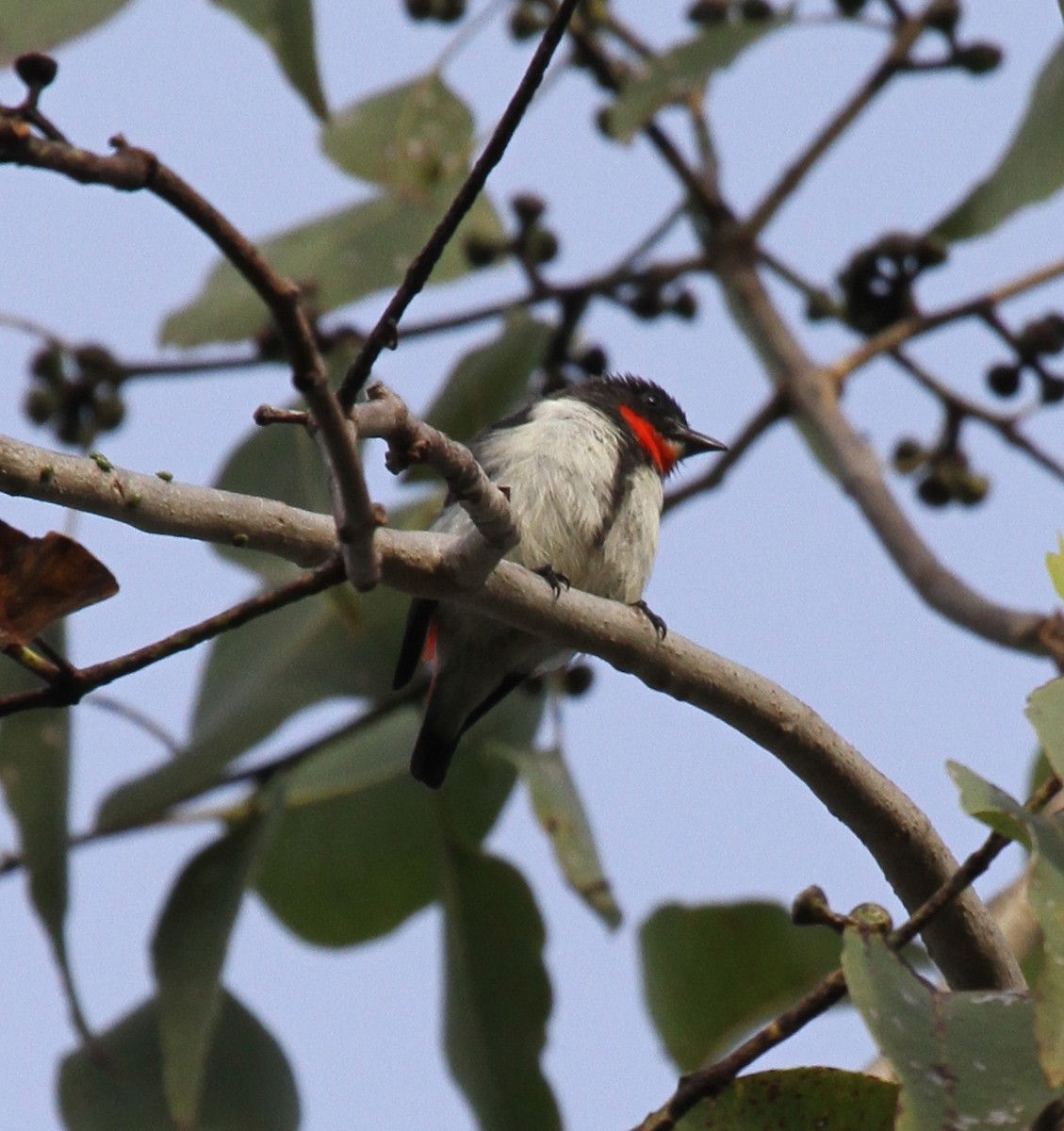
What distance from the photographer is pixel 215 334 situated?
5887 mm

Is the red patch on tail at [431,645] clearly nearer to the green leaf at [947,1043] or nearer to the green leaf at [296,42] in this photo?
the green leaf at [296,42]

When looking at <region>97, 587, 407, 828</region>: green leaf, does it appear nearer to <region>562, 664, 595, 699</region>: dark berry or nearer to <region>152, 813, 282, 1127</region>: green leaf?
<region>152, 813, 282, 1127</region>: green leaf

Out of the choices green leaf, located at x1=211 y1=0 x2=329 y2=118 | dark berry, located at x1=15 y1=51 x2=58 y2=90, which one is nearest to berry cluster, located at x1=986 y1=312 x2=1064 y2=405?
green leaf, located at x1=211 y1=0 x2=329 y2=118

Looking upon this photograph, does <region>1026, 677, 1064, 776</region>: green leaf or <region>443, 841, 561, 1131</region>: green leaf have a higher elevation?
<region>443, 841, 561, 1131</region>: green leaf

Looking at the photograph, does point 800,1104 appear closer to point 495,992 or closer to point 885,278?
point 495,992

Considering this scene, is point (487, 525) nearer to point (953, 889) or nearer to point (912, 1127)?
point (953, 889)

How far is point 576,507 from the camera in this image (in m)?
4.76

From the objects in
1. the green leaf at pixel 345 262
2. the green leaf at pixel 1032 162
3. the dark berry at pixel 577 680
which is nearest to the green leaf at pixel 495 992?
the dark berry at pixel 577 680

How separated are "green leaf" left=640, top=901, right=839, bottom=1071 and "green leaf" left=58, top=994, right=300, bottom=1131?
110cm

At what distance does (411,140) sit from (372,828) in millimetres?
2349

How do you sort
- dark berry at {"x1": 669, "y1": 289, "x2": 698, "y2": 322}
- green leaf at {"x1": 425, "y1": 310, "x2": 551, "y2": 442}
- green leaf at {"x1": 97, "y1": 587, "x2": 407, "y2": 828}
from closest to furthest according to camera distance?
green leaf at {"x1": 97, "y1": 587, "x2": 407, "y2": 828} < green leaf at {"x1": 425, "y1": 310, "x2": 551, "y2": 442} < dark berry at {"x1": 669, "y1": 289, "x2": 698, "y2": 322}

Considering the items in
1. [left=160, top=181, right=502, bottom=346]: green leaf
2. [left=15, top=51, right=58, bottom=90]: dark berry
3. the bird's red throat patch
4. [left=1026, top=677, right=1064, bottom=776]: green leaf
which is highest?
[left=160, top=181, right=502, bottom=346]: green leaf

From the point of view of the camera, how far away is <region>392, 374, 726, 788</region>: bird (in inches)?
187

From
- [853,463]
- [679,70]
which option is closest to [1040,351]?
[853,463]
